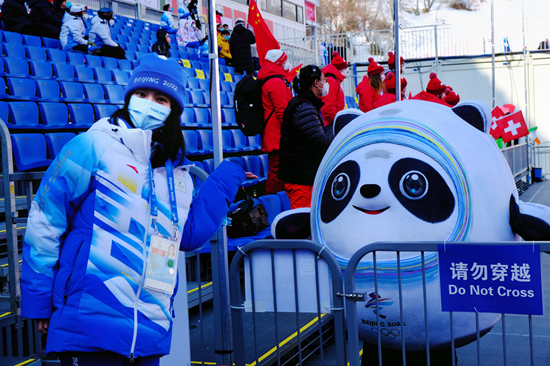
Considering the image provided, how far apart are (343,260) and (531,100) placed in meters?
20.7

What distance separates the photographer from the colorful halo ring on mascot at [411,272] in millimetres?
2768

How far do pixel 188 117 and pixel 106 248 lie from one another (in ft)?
24.9

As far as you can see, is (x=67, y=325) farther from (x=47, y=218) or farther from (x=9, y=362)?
(x=9, y=362)

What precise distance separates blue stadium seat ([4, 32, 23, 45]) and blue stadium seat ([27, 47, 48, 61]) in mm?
509

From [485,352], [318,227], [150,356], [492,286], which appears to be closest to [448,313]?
[492,286]

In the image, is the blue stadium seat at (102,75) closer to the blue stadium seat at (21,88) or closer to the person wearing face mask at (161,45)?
the blue stadium seat at (21,88)

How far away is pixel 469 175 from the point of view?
301 cm

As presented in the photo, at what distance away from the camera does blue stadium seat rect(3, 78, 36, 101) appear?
286 inches

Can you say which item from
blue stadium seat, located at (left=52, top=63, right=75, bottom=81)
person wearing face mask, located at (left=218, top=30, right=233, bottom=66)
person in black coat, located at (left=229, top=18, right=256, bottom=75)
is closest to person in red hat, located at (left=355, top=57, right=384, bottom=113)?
blue stadium seat, located at (left=52, top=63, right=75, bottom=81)

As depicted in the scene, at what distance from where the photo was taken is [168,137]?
2324mm

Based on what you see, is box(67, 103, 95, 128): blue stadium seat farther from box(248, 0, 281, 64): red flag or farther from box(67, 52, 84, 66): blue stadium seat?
box(248, 0, 281, 64): red flag

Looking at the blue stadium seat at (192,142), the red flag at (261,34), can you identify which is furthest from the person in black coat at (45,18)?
the red flag at (261,34)

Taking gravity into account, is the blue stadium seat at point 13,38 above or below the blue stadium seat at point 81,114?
above

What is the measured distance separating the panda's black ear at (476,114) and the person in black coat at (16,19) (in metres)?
8.94
